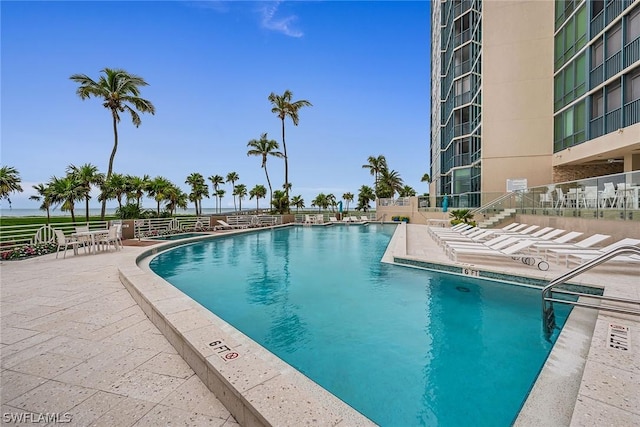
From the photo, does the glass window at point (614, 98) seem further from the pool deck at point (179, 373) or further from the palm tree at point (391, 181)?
the palm tree at point (391, 181)

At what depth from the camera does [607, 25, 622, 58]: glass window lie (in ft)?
41.7

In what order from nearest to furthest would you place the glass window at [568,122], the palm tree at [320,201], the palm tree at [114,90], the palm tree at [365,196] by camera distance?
the glass window at [568,122], the palm tree at [114,90], the palm tree at [365,196], the palm tree at [320,201]

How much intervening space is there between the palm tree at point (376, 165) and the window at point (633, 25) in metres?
33.8

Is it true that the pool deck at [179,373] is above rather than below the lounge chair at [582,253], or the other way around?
below

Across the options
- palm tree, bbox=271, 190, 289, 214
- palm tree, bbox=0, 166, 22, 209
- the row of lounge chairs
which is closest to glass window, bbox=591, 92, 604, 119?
the row of lounge chairs

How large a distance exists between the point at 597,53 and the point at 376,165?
105ft

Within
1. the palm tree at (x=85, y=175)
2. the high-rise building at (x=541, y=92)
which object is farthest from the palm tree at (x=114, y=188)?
the high-rise building at (x=541, y=92)

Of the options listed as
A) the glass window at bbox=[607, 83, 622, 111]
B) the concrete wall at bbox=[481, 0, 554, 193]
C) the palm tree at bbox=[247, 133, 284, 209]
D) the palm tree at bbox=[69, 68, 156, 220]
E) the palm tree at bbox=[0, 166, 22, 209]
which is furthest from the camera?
the palm tree at bbox=[247, 133, 284, 209]

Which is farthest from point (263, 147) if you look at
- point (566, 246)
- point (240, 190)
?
point (240, 190)

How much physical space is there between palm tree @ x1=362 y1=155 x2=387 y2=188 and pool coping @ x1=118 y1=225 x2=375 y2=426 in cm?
4371

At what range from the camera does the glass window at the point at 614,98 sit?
12.7 metres

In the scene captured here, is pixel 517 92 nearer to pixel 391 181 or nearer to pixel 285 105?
pixel 285 105

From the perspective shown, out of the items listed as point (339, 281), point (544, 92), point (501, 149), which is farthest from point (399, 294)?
point (544, 92)

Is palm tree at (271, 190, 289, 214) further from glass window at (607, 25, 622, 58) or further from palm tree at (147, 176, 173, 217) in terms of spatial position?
glass window at (607, 25, 622, 58)
